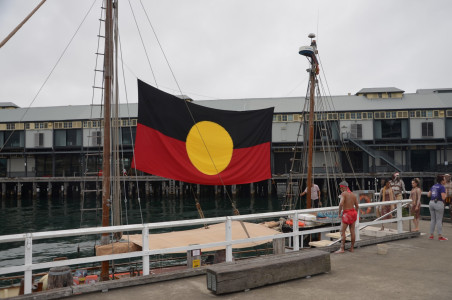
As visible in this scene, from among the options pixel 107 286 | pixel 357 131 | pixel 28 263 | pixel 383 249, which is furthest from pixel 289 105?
pixel 28 263

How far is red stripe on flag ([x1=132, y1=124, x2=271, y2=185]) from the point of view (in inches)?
332

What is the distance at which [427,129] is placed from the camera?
5334 centimetres

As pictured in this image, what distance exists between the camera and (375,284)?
6.90m

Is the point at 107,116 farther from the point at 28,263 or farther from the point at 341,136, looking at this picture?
the point at 341,136

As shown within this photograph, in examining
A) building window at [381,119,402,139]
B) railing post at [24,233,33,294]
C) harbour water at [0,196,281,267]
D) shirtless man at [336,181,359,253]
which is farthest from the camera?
building window at [381,119,402,139]

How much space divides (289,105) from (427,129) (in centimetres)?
2056

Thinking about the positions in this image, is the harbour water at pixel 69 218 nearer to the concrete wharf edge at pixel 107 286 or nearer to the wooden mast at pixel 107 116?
the wooden mast at pixel 107 116

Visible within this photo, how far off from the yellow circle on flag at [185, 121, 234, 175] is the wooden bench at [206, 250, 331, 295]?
287cm

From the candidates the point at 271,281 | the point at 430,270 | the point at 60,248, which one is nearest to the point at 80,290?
the point at 271,281

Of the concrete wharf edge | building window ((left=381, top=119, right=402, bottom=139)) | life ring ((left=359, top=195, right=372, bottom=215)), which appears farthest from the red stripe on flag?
building window ((left=381, top=119, right=402, bottom=139))

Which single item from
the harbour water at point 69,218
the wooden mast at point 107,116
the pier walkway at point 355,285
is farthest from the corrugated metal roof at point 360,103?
the wooden mast at point 107,116

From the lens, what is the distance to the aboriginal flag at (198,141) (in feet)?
27.9

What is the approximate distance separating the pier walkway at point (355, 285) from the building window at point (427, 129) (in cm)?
5053

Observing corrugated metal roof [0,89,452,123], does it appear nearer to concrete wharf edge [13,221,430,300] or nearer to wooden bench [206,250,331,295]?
wooden bench [206,250,331,295]
